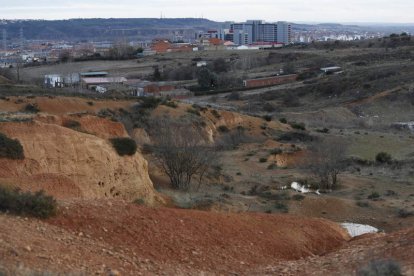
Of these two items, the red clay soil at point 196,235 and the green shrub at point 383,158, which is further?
the green shrub at point 383,158

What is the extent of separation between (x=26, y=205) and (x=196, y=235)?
3.64 meters

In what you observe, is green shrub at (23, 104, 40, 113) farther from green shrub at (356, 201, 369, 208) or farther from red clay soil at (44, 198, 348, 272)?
red clay soil at (44, 198, 348, 272)

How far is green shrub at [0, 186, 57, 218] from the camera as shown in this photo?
1140 cm

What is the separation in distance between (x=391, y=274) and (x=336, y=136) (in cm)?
3551

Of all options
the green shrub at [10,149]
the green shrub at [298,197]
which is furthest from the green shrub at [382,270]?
the green shrub at [298,197]

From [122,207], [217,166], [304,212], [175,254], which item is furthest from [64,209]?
[217,166]

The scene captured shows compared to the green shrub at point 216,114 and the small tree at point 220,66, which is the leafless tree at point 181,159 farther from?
the small tree at point 220,66

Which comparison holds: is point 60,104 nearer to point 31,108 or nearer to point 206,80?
point 31,108

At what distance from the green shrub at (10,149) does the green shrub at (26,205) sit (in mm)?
4771

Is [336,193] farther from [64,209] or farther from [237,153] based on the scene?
[64,209]

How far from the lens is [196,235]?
12820 millimetres

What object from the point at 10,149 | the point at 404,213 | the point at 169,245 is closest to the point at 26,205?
the point at 169,245

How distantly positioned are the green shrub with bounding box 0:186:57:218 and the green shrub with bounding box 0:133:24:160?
188 inches

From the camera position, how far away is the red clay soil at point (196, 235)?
38.0ft
